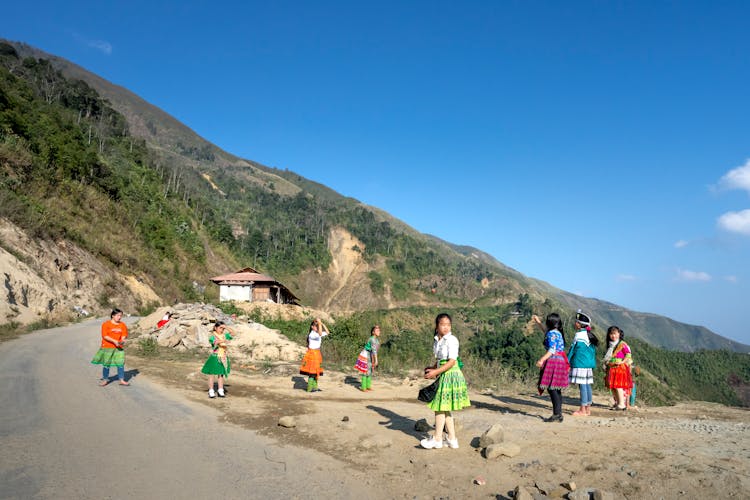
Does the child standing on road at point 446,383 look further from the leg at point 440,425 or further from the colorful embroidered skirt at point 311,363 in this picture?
the colorful embroidered skirt at point 311,363

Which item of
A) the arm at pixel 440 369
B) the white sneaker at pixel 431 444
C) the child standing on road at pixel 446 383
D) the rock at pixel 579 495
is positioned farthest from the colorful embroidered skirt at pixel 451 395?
the rock at pixel 579 495

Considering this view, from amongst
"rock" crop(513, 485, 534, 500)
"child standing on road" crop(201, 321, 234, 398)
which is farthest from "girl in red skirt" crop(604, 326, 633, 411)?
"child standing on road" crop(201, 321, 234, 398)

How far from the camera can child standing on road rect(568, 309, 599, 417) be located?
7605 millimetres

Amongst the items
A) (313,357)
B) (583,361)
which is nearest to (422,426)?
(583,361)

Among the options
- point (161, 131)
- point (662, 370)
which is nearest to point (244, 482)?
point (662, 370)

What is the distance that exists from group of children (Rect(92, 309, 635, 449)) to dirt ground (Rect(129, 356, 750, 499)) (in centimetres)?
35

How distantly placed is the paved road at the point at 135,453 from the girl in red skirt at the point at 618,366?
624 centimetres

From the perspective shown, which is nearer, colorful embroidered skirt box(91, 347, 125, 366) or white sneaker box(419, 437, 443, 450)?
white sneaker box(419, 437, 443, 450)

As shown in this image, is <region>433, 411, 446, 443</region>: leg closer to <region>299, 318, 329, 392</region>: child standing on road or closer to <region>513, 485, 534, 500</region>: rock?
<region>513, 485, 534, 500</region>: rock

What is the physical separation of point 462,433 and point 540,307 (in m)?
72.0

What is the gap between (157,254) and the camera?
120ft

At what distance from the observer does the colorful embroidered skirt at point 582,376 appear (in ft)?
25.0

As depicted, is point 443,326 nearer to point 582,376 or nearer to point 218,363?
point 582,376

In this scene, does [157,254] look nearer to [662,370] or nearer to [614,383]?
[614,383]
